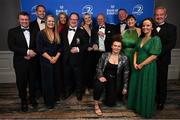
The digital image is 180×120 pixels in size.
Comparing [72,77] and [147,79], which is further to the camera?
[72,77]

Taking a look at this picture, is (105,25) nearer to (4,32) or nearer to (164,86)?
(164,86)

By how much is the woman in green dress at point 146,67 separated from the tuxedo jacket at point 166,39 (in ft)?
0.69

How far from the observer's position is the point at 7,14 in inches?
211

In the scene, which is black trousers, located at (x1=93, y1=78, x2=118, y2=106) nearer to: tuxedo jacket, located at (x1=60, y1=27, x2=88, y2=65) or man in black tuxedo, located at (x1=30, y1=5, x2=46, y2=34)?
tuxedo jacket, located at (x1=60, y1=27, x2=88, y2=65)

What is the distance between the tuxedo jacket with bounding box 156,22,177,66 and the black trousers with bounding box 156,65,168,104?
91 millimetres

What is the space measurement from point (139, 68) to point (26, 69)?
5.92 ft

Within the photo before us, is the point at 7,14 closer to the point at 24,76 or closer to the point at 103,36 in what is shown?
the point at 24,76

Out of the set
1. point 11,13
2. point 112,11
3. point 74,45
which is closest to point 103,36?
point 74,45

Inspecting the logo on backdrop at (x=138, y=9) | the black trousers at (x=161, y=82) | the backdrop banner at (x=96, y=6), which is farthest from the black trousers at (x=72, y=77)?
the logo on backdrop at (x=138, y=9)

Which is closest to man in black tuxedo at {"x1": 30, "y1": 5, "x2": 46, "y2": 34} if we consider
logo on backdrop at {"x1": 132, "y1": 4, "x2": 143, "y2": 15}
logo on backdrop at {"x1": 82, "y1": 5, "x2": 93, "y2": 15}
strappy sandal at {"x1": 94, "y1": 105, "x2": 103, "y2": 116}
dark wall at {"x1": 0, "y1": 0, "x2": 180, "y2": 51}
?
logo on backdrop at {"x1": 82, "y1": 5, "x2": 93, "y2": 15}

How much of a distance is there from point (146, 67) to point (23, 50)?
1.93m

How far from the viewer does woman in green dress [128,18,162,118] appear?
3.62 meters

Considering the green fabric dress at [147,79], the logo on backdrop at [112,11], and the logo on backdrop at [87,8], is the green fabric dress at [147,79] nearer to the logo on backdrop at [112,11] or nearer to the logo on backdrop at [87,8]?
the logo on backdrop at [112,11]

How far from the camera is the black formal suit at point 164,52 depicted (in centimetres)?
382
